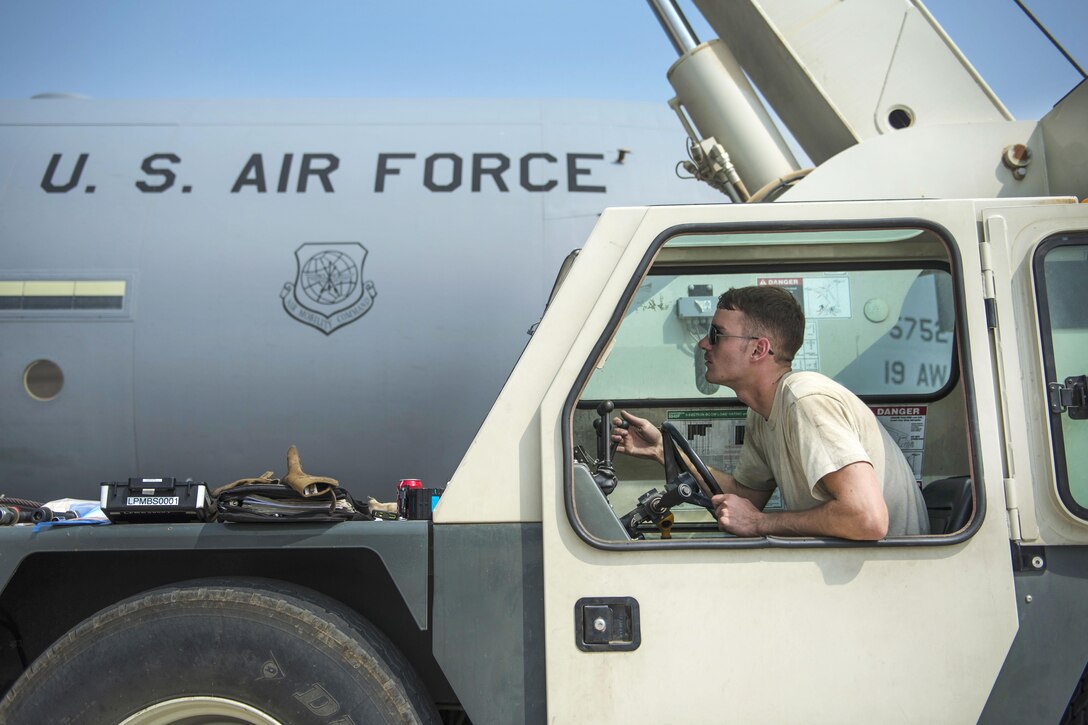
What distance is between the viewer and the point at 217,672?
221 cm

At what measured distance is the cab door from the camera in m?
2.12

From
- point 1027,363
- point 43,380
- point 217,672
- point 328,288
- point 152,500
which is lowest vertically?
point 217,672

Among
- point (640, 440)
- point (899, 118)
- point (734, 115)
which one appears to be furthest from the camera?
point (734, 115)

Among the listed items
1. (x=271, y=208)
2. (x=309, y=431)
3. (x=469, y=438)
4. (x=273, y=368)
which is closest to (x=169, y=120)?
(x=271, y=208)

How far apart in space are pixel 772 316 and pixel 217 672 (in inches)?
72.0

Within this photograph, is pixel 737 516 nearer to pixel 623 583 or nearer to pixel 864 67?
pixel 623 583

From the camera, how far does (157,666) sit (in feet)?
7.24

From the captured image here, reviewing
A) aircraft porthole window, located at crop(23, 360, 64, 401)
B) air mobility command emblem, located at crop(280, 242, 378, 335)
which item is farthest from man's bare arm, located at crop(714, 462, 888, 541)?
aircraft porthole window, located at crop(23, 360, 64, 401)

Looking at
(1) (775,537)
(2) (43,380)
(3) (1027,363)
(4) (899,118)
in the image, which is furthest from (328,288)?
(3) (1027,363)

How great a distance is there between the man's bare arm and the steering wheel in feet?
1.14

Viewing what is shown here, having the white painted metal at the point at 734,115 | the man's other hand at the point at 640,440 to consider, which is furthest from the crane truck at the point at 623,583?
the white painted metal at the point at 734,115

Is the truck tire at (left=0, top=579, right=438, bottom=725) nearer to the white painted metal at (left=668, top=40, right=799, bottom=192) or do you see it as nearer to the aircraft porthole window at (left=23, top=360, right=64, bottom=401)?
the white painted metal at (left=668, top=40, right=799, bottom=192)

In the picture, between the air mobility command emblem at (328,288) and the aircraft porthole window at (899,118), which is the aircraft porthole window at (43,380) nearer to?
the air mobility command emblem at (328,288)

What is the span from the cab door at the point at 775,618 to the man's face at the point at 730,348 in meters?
0.60
